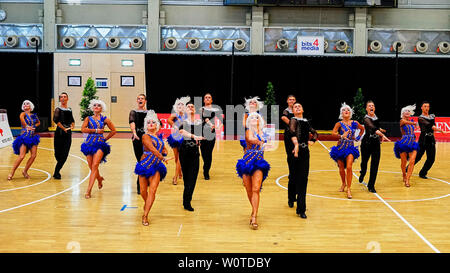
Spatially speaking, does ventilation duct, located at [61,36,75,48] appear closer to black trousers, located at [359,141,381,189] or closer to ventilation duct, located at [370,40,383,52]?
ventilation duct, located at [370,40,383,52]

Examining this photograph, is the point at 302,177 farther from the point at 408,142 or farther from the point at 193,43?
the point at 193,43

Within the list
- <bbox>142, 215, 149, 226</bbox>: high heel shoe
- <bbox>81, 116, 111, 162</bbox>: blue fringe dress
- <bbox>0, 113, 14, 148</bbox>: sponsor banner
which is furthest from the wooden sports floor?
<bbox>0, 113, 14, 148</bbox>: sponsor banner

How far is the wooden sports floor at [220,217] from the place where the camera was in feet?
18.6

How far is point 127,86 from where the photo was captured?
1983cm

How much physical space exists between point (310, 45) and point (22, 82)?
11.7 m

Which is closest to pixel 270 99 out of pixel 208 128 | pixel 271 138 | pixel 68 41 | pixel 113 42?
pixel 271 138

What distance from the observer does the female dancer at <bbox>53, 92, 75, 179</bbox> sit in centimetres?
916

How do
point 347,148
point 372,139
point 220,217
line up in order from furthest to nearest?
point 372,139, point 347,148, point 220,217

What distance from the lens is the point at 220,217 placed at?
6.95 meters

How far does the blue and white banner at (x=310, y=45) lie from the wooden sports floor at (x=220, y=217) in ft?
31.3

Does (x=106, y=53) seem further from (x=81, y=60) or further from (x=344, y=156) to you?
(x=344, y=156)

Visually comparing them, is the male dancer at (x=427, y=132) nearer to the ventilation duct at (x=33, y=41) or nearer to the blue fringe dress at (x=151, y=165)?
the blue fringe dress at (x=151, y=165)

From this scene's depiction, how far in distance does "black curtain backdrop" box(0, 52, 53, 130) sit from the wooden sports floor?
32.1ft
